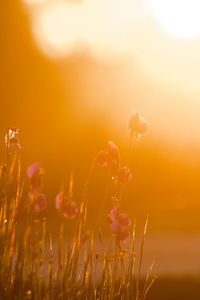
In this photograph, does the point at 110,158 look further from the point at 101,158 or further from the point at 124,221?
the point at 124,221

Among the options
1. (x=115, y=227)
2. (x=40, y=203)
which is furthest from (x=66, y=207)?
(x=115, y=227)

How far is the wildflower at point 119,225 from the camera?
10.5 feet

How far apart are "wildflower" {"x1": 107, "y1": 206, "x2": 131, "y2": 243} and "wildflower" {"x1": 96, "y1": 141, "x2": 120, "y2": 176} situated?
0.33 metres

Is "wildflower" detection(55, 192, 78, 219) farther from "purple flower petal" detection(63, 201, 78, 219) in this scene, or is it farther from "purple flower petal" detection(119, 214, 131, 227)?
"purple flower petal" detection(119, 214, 131, 227)

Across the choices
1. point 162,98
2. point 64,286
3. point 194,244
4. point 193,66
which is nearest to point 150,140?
point 162,98

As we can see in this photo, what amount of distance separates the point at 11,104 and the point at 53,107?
116cm

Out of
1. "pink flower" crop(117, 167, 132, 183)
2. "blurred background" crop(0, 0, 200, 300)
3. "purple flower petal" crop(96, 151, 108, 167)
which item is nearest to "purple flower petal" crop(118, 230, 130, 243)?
"pink flower" crop(117, 167, 132, 183)

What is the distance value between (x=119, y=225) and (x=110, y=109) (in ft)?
41.3

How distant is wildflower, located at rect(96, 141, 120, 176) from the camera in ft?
9.74

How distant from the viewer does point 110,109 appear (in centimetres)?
1571

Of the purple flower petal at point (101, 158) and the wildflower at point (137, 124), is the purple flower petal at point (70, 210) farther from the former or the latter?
the wildflower at point (137, 124)

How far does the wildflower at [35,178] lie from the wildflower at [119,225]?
0.57 meters

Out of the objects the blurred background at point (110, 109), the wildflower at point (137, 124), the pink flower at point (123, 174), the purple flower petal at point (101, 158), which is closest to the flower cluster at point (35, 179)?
the purple flower petal at point (101, 158)

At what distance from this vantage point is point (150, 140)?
14.6 meters
